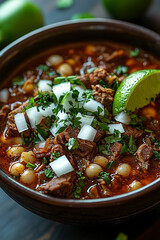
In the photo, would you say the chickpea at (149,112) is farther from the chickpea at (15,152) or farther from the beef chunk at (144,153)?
the chickpea at (15,152)

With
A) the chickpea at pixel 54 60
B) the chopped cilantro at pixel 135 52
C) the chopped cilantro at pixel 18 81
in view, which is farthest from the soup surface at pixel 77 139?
the chopped cilantro at pixel 135 52

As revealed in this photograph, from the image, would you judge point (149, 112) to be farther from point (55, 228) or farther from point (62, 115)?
point (55, 228)

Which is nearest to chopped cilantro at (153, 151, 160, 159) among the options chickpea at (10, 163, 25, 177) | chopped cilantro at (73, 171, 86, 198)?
chopped cilantro at (73, 171, 86, 198)

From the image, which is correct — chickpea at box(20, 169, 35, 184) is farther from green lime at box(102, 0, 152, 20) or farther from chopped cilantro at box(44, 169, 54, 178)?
green lime at box(102, 0, 152, 20)

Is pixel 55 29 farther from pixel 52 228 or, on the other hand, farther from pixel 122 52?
pixel 52 228

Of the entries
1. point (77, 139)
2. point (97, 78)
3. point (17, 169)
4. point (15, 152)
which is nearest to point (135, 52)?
point (97, 78)

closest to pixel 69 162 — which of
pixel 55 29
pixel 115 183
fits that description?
pixel 115 183

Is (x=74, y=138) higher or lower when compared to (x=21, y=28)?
lower
